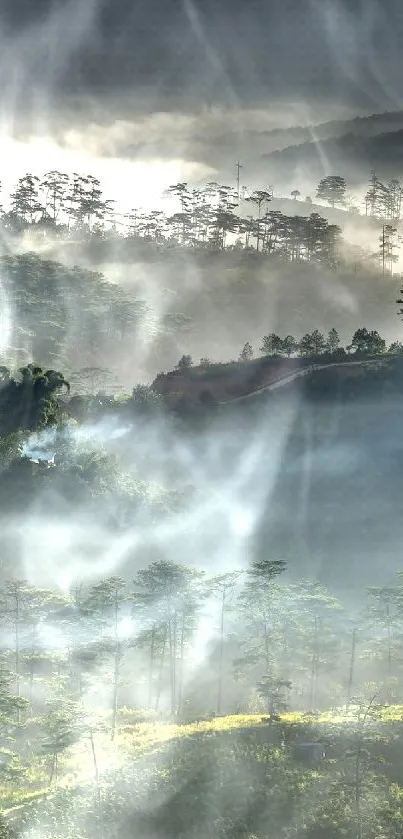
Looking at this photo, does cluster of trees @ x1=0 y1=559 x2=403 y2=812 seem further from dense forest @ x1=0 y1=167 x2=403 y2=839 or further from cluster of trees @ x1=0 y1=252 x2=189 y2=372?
cluster of trees @ x1=0 y1=252 x2=189 y2=372

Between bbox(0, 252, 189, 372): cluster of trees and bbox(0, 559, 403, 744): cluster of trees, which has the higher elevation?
bbox(0, 252, 189, 372): cluster of trees

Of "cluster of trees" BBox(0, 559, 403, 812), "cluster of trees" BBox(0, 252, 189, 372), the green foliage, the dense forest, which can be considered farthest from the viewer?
"cluster of trees" BBox(0, 252, 189, 372)

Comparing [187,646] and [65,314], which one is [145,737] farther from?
[65,314]

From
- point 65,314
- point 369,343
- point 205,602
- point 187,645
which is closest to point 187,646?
point 187,645

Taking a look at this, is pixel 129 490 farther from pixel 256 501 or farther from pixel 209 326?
pixel 209 326

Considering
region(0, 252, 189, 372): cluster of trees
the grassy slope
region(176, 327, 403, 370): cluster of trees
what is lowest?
the grassy slope

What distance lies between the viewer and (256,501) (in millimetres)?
97750

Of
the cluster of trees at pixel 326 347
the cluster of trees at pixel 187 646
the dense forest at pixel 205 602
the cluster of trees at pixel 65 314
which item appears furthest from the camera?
the cluster of trees at pixel 65 314

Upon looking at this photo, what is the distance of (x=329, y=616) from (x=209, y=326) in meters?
110

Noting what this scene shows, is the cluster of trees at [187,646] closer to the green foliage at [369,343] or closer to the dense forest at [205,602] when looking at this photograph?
the dense forest at [205,602]

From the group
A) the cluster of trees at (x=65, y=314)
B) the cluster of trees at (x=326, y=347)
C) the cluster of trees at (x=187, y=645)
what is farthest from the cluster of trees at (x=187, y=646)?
the cluster of trees at (x=65, y=314)

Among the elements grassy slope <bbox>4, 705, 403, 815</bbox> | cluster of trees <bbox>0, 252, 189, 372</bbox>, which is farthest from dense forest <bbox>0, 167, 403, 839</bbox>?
cluster of trees <bbox>0, 252, 189, 372</bbox>

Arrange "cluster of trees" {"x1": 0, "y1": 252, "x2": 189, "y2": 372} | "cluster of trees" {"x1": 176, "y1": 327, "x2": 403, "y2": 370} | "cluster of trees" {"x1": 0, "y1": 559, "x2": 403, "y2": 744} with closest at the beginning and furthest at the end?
"cluster of trees" {"x1": 0, "y1": 559, "x2": 403, "y2": 744}, "cluster of trees" {"x1": 176, "y1": 327, "x2": 403, "y2": 370}, "cluster of trees" {"x1": 0, "y1": 252, "x2": 189, "y2": 372}

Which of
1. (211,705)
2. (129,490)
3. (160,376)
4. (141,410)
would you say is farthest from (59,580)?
(160,376)
